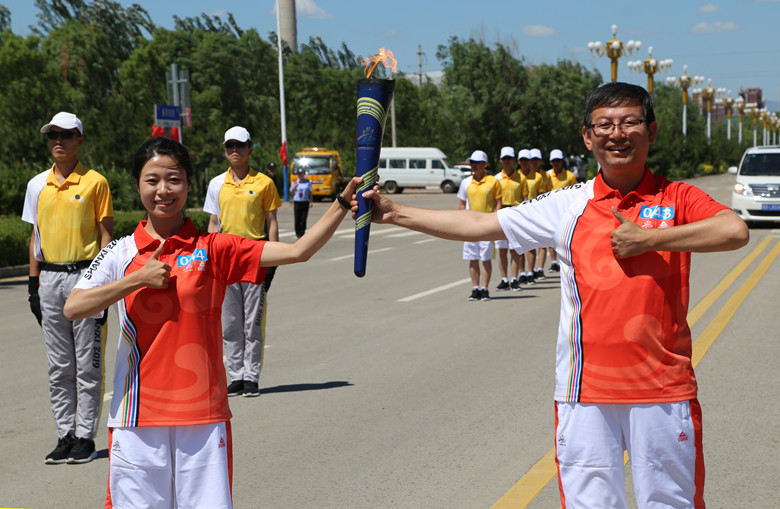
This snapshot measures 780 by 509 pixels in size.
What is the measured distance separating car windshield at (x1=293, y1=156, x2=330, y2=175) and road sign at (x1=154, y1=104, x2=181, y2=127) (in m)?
22.0

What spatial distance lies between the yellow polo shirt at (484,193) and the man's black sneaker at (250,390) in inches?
249

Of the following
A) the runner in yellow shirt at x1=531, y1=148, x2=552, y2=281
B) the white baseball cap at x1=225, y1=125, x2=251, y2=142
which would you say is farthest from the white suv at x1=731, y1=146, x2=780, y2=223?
the white baseball cap at x1=225, y1=125, x2=251, y2=142

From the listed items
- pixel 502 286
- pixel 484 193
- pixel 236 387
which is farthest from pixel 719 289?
pixel 236 387

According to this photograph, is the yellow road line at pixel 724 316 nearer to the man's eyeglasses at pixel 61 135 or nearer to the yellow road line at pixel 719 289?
the yellow road line at pixel 719 289

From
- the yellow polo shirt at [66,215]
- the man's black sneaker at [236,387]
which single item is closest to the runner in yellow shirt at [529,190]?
the man's black sneaker at [236,387]

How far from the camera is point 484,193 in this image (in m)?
→ 13.2

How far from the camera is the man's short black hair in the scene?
315cm

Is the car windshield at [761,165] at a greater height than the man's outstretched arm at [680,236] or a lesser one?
lesser

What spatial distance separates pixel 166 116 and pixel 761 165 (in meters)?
14.7

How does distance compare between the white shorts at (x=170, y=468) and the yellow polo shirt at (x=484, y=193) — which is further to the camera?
the yellow polo shirt at (x=484, y=193)

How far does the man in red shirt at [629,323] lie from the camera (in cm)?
303

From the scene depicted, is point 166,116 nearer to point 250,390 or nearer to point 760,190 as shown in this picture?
point 250,390

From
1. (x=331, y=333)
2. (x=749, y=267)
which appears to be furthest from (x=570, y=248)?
(x=749, y=267)

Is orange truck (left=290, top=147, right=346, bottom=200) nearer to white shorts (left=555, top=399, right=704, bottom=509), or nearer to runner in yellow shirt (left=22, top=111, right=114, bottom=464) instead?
runner in yellow shirt (left=22, top=111, right=114, bottom=464)
